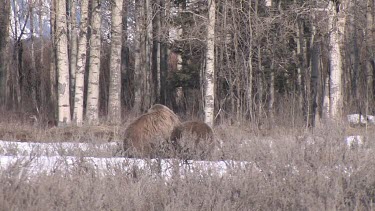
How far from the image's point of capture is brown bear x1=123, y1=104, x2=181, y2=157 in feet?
31.8

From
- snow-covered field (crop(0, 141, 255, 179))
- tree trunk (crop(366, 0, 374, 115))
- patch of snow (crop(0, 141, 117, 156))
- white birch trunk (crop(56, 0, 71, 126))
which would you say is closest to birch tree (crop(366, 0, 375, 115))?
tree trunk (crop(366, 0, 374, 115))

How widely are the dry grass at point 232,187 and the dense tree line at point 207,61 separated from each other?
7502 millimetres

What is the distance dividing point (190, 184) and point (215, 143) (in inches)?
100

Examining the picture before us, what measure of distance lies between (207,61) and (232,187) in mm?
9887

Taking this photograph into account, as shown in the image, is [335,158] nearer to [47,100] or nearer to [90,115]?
[90,115]

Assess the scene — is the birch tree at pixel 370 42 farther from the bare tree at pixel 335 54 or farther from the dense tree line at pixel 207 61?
the bare tree at pixel 335 54

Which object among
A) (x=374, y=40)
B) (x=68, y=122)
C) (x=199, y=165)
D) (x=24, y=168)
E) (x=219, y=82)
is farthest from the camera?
(x=374, y=40)

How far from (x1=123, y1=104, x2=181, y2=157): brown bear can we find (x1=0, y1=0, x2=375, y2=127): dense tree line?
6326mm

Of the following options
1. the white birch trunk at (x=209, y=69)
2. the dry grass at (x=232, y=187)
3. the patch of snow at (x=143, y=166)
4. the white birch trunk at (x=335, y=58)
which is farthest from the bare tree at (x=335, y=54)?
the patch of snow at (x=143, y=166)

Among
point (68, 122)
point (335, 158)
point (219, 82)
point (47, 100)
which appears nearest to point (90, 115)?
point (68, 122)

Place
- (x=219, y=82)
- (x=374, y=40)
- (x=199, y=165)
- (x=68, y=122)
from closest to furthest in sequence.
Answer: (x=199, y=165), (x=68, y=122), (x=219, y=82), (x=374, y=40)

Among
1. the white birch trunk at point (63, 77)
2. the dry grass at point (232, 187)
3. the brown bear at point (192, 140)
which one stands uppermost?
the white birch trunk at point (63, 77)

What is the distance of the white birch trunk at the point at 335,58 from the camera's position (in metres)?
15.3

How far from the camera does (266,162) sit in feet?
25.3
